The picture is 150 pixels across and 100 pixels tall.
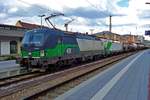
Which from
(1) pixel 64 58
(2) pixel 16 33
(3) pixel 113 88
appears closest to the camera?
(3) pixel 113 88

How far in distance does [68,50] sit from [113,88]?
13.0m

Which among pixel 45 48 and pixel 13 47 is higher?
pixel 45 48

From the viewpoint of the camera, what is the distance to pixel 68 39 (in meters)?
26.6

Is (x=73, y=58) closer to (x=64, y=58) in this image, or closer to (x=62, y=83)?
(x=64, y=58)

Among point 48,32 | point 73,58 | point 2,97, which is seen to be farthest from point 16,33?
point 2,97

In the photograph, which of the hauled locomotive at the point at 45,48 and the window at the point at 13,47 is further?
the window at the point at 13,47

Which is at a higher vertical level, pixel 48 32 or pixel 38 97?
pixel 48 32

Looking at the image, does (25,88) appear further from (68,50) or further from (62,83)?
(68,50)

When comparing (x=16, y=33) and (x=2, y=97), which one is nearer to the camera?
(x=2, y=97)

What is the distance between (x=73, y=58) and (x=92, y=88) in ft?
48.4

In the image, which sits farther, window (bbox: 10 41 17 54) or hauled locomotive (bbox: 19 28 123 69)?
window (bbox: 10 41 17 54)

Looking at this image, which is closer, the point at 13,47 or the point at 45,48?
the point at 45,48

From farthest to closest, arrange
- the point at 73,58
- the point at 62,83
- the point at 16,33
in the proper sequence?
the point at 16,33 → the point at 73,58 → the point at 62,83

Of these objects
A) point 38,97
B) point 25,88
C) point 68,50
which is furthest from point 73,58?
point 38,97
